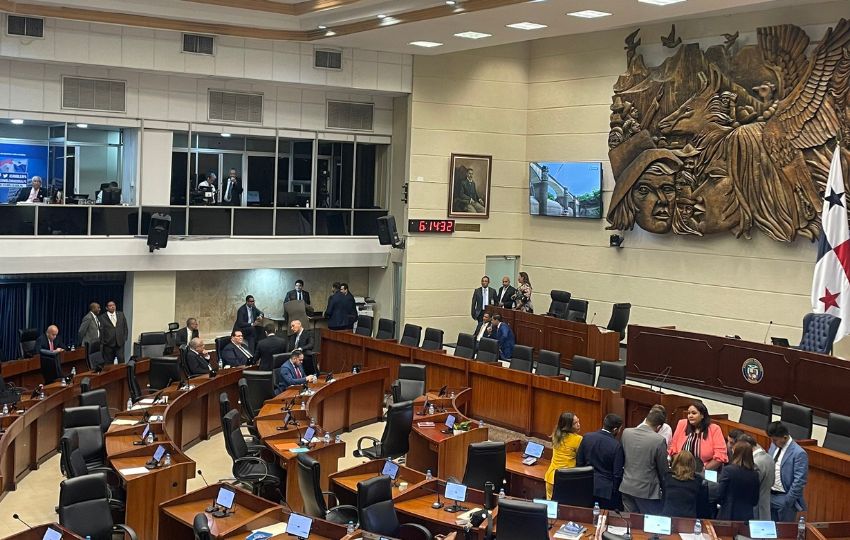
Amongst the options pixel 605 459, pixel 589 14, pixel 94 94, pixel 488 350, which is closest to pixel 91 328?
pixel 94 94

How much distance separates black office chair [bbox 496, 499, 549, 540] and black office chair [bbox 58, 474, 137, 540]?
283cm

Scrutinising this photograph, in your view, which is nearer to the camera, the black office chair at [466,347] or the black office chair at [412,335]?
the black office chair at [466,347]

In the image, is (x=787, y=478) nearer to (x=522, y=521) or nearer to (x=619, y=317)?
(x=522, y=521)

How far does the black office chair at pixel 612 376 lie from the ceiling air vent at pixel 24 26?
9.93 m

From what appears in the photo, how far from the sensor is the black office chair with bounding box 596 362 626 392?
487 inches

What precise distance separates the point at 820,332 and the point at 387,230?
26.9 feet

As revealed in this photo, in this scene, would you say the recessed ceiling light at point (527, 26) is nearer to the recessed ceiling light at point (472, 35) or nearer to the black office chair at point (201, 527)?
the recessed ceiling light at point (472, 35)

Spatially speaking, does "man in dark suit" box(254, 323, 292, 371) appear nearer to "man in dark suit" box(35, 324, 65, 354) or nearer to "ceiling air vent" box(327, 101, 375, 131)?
"man in dark suit" box(35, 324, 65, 354)

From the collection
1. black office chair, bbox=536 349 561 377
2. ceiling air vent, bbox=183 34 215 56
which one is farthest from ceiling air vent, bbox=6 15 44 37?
black office chair, bbox=536 349 561 377

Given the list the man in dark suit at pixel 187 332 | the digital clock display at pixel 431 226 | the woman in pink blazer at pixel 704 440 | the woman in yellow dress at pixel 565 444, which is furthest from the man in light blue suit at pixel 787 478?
the digital clock display at pixel 431 226

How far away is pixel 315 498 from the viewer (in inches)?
322

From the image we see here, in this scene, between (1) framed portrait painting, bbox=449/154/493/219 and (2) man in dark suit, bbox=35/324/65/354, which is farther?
(1) framed portrait painting, bbox=449/154/493/219

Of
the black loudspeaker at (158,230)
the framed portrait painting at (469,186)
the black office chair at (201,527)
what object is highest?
the framed portrait painting at (469,186)

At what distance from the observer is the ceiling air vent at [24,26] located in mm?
14867
